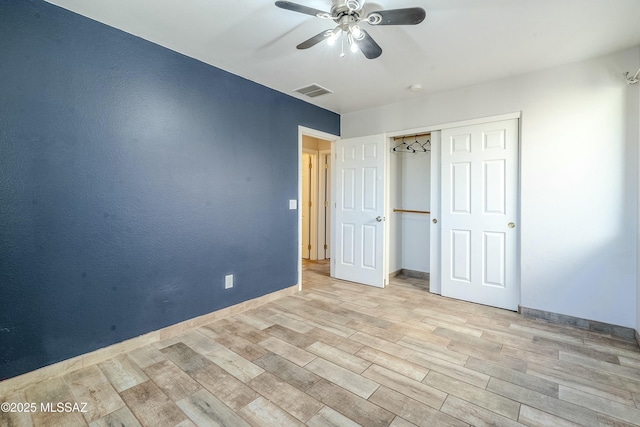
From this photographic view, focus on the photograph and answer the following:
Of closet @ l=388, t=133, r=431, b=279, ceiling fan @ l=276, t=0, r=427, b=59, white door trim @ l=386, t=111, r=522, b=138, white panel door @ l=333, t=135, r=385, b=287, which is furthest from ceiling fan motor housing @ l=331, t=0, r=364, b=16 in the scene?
closet @ l=388, t=133, r=431, b=279

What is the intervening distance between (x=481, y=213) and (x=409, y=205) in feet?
4.16

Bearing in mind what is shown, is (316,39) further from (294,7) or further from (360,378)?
(360,378)

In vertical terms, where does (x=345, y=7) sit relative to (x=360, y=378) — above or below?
above

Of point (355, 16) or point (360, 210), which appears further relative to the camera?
point (360, 210)

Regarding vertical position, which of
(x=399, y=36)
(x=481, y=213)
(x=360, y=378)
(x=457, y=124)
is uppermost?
(x=399, y=36)

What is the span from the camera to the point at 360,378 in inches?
74.6

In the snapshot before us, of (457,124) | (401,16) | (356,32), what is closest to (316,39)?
(356,32)

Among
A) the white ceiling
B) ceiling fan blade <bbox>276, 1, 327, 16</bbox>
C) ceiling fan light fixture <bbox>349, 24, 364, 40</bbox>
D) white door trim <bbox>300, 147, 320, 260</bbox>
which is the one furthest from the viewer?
white door trim <bbox>300, 147, 320, 260</bbox>

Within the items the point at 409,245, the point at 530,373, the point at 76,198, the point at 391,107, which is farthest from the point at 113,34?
the point at 409,245

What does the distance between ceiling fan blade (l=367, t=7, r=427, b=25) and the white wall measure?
77.3 inches

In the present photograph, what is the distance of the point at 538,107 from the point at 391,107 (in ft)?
5.27

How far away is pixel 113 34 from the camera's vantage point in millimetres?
2152

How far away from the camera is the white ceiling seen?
6.24 feet

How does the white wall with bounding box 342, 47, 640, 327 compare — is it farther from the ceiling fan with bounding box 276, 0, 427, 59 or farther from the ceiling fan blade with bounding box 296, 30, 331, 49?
the ceiling fan blade with bounding box 296, 30, 331, 49
